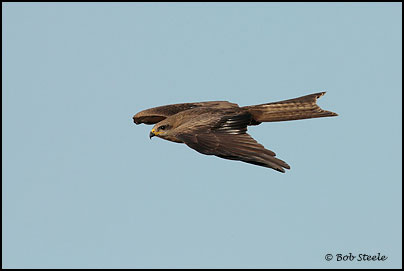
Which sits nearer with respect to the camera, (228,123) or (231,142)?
(231,142)

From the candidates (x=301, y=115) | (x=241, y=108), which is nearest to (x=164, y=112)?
(x=241, y=108)

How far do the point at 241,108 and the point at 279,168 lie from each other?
159 inches

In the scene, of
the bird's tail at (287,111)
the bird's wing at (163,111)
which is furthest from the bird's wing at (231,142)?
the bird's wing at (163,111)

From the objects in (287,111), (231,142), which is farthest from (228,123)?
(287,111)

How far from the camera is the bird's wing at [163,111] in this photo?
18.4 metres

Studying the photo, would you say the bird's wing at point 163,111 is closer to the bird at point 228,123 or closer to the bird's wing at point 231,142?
the bird at point 228,123

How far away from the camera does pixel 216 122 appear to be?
51.3ft

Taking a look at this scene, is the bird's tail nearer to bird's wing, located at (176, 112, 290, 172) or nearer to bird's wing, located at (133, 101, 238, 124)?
bird's wing, located at (176, 112, 290, 172)

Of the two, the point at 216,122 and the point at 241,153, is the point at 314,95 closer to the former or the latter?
the point at 216,122

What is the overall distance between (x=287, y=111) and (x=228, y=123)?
160cm

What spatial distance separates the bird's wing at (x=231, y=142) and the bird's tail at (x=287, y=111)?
0.34 m

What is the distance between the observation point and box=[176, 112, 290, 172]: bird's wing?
1343 centimetres

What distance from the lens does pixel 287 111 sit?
54.5 ft

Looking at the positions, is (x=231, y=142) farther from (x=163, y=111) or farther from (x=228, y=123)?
(x=163, y=111)
